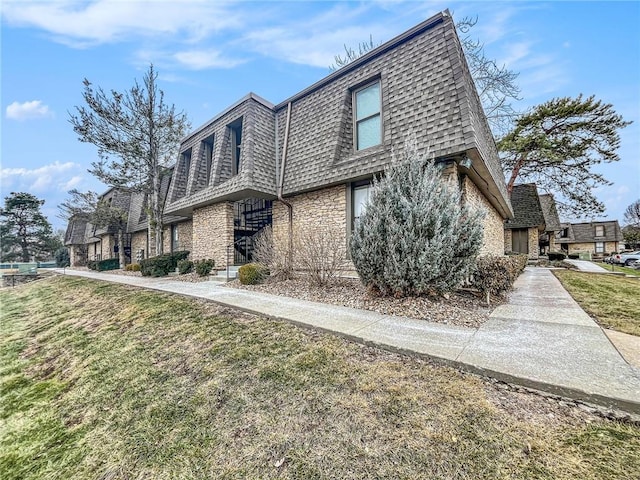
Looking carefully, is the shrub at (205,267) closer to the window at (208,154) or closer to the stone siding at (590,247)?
the window at (208,154)

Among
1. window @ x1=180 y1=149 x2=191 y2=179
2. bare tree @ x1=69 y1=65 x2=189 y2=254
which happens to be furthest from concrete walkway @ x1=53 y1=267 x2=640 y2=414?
bare tree @ x1=69 y1=65 x2=189 y2=254

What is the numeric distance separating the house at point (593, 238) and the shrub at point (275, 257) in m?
45.5

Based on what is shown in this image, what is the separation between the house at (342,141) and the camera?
18.1ft

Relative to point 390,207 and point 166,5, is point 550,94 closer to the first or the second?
point 390,207

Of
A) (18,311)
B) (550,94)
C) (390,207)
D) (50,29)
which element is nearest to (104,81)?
(50,29)

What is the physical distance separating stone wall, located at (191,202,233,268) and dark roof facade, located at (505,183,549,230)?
17937 mm

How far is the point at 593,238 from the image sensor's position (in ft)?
122

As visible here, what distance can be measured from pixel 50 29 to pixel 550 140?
70.9 ft

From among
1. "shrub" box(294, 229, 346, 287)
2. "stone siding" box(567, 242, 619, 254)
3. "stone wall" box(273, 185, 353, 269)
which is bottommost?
"stone siding" box(567, 242, 619, 254)

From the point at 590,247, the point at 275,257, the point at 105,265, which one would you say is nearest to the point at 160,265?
the point at 275,257

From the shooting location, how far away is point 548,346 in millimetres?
2924

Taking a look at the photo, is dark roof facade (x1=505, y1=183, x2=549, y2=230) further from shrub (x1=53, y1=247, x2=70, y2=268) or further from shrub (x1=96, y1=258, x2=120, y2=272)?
shrub (x1=53, y1=247, x2=70, y2=268)

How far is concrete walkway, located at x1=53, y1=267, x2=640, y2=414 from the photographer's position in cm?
209

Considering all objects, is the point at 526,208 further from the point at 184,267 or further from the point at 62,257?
the point at 62,257
